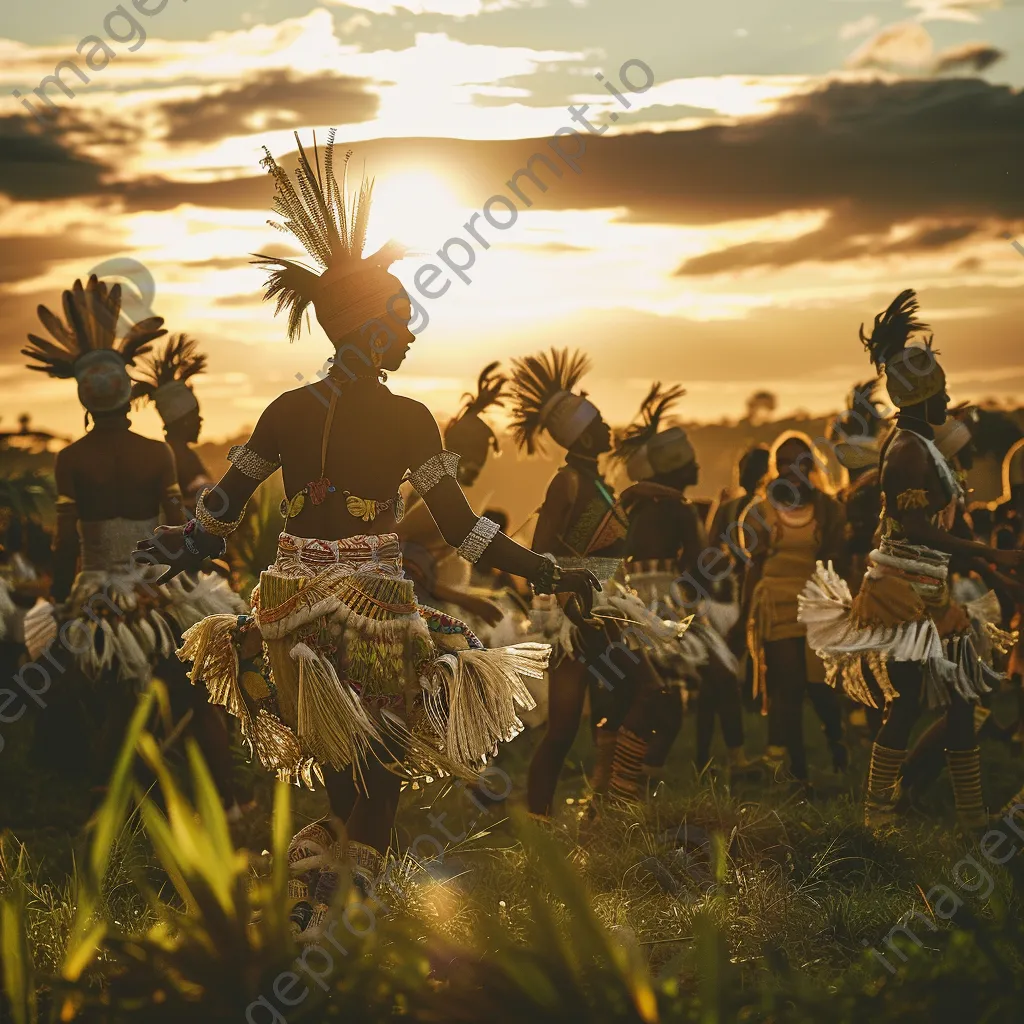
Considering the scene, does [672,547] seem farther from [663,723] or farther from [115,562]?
[115,562]

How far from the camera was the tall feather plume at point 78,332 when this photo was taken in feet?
26.3

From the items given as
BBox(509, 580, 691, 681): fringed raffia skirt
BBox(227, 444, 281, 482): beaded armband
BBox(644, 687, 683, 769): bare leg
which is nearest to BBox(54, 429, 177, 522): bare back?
BBox(509, 580, 691, 681): fringed raffia skirt

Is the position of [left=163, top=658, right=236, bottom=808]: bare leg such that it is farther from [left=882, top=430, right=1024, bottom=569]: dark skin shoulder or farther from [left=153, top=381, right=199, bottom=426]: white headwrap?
[left=882, top=430, right=1024, bottom=569]: dark skin shoulder

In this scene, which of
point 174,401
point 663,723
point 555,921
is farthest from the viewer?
point 174,401

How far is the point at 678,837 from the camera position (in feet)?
21.6

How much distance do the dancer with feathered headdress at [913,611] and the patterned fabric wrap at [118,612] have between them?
144 inches

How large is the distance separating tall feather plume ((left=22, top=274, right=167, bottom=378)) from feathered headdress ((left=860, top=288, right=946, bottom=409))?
Result: 427 centimetres

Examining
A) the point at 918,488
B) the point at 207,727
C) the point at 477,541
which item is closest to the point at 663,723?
the point at 918,488

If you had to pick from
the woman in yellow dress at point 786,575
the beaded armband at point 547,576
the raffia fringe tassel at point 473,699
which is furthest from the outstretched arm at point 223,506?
the woman in yellow dress at point 786,575

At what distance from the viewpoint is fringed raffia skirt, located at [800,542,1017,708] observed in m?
7.46

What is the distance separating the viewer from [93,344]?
8.04m

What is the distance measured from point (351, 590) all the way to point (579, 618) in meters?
2.64

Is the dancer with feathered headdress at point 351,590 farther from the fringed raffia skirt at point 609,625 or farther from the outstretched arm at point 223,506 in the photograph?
the fringed raffia skirt at point 609,625

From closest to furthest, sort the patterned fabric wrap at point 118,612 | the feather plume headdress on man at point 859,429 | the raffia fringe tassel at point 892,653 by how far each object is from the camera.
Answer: the raffia fringe tassel at point 892,653
the patterned fabric wrap at point 118,612
the feather plume headdress on man at point 859,429
